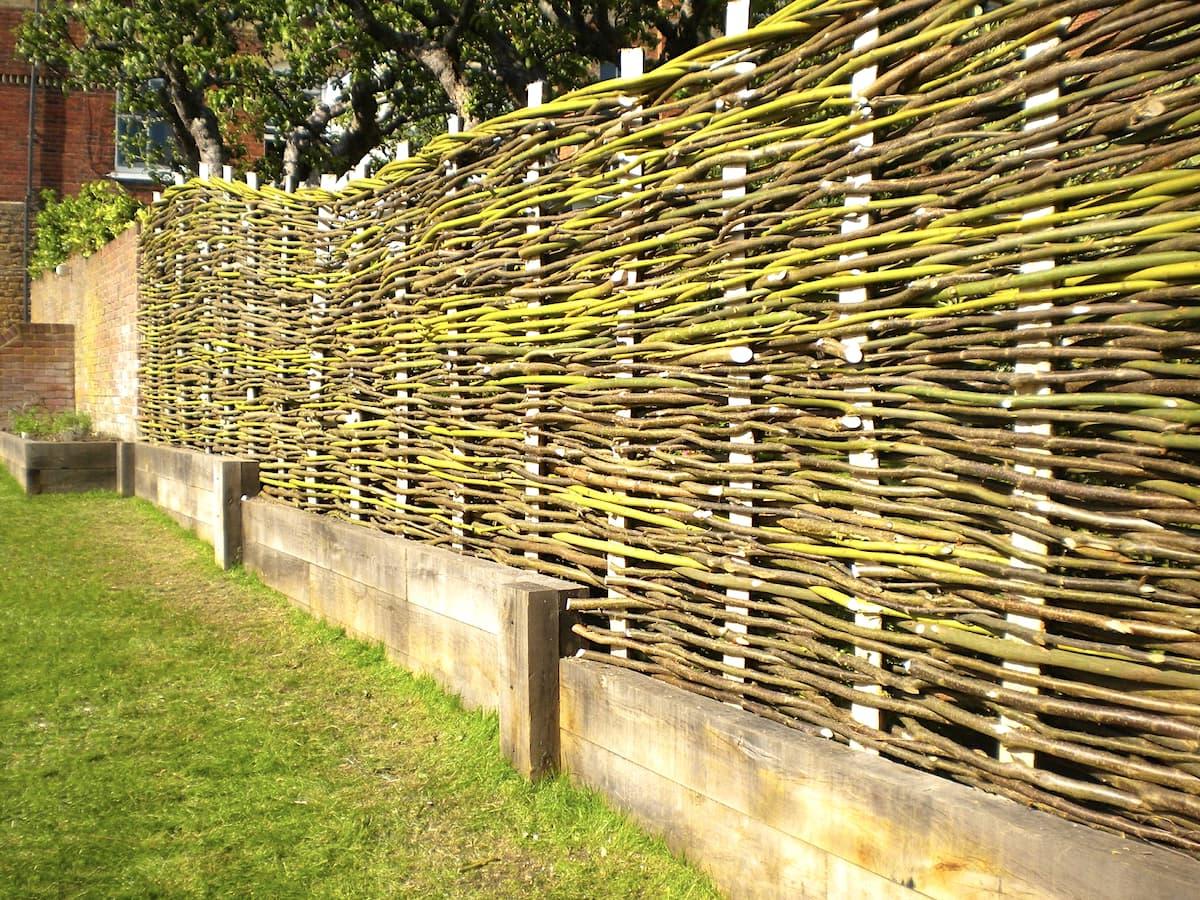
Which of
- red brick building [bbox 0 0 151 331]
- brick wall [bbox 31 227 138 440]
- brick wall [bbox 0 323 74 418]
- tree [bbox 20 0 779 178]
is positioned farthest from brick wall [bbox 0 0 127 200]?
tree [bbox 20 0 779 178]

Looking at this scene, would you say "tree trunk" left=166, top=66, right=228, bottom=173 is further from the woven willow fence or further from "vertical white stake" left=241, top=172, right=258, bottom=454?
the woven willow fence

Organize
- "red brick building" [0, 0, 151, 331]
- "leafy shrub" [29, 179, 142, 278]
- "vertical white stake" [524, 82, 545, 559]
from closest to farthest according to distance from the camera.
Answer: "vertical white stake" [524, 82, 545, 559] < "leafy shrub" [29, 179, 142, 278] < "red brick building" [0, 0, 151, 331]

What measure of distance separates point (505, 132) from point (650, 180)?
1283mm

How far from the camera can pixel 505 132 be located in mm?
4793

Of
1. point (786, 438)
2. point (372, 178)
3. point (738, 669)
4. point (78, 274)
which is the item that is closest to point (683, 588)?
point (738, 669)

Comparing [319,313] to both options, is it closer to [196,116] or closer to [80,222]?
[196,116]

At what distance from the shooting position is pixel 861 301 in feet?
9.69

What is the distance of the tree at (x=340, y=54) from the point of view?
10594mm

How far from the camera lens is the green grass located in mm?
3395

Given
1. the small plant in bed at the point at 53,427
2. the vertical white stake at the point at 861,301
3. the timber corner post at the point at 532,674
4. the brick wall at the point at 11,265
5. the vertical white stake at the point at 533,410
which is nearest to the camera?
the vertical white stake at the point at 861,301

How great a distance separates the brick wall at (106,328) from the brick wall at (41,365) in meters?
0.25

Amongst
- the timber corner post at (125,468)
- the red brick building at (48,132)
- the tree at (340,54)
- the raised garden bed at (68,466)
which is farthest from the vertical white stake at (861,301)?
the red brick building at (48,132)

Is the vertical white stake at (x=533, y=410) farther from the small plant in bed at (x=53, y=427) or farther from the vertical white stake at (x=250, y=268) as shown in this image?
the small plant in bed at (x=53, y=427)

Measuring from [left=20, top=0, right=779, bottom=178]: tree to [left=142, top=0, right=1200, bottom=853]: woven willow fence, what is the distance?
20.4 ft
